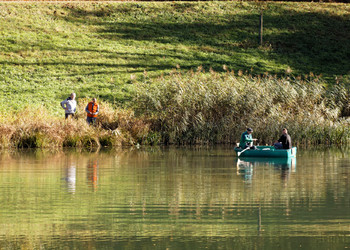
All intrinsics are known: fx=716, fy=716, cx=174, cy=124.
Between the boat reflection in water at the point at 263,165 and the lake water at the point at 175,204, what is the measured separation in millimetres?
34

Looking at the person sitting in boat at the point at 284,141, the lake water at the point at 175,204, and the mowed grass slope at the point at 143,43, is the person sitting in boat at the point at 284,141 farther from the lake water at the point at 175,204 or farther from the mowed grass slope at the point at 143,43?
the mowed grass slope at the point at 143,43

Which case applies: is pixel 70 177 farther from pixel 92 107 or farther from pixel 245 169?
pixel 92 107

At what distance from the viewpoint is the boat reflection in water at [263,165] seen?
20.3 meters

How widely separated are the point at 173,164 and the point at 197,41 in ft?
143

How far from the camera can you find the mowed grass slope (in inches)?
2055

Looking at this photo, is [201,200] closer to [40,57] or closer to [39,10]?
[40,57]

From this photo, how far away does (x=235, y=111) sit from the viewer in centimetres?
3384

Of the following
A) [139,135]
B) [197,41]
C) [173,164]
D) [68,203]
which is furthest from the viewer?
[197,41]

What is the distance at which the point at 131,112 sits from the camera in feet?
111

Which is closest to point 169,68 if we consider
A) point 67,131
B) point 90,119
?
point 90,119

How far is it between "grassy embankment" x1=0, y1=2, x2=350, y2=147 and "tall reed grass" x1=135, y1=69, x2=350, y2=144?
57 millimetres

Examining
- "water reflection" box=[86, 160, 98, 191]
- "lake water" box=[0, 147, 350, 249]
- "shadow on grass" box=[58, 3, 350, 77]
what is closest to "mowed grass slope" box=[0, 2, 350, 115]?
"shadow on grass" box=[58, 3, 350, 77]

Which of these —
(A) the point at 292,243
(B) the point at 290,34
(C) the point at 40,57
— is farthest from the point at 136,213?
(B) the point at 290,34

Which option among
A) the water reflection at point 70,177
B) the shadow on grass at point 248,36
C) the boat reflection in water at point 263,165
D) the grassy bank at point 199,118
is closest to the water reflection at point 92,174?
the water reflection at point 70,177
